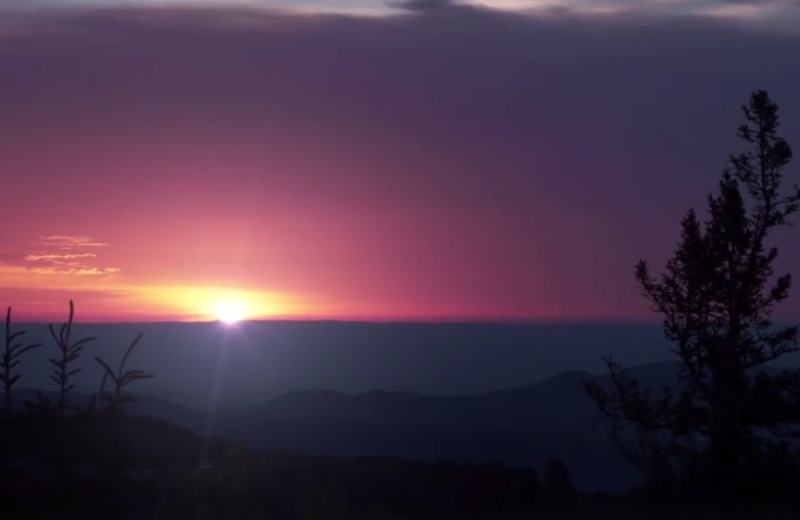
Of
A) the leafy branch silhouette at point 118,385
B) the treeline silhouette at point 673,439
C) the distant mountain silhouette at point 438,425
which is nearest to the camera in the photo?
the treeline silhouette at point 673,439

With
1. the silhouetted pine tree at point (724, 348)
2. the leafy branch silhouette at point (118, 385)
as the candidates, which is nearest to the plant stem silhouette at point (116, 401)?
the leafy branch silhouette at point (118, 385)

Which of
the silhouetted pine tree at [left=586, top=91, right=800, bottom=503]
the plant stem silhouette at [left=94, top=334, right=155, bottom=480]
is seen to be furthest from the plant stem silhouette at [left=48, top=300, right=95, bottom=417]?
the silhouetted pine tree at [left=586, top=91, right=800, bottom=503]

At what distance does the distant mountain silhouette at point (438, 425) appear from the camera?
52281 millimetres

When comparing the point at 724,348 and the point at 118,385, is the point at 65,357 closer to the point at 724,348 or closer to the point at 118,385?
the point at 118,385

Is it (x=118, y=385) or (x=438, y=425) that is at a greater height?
(x=438, y=425)

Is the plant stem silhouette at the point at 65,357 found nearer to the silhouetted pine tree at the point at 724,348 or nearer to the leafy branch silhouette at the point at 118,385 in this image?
the leafy branch silhouette at the point at 118,385

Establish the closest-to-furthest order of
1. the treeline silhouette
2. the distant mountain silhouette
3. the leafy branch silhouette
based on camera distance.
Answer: the treeline silhouette → the leafy branch silhouette → the distant mountain silhouette

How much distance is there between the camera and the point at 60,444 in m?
24.2

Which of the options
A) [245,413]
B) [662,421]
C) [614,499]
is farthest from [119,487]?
[245,413]

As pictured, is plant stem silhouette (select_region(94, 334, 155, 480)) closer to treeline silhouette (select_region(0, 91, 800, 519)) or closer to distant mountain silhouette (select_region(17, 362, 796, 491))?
treeline silhouette (select_region(0, 91, 800, 519))

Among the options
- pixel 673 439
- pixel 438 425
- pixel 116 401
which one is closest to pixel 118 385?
pixel 116 401

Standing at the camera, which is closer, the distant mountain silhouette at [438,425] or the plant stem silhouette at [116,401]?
the plant stem silhouette at [116,401]

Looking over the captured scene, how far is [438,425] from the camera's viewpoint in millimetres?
68688

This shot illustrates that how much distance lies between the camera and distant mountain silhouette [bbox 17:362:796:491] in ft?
A: 172
